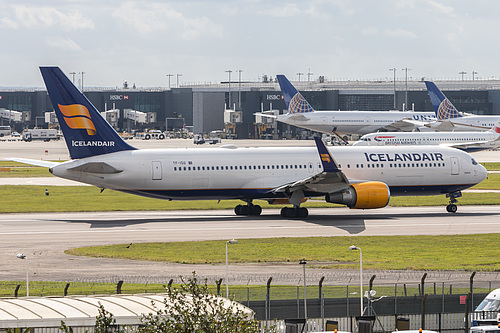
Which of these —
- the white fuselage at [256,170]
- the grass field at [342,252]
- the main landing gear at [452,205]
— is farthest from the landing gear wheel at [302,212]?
the main landing gear at [452,205]

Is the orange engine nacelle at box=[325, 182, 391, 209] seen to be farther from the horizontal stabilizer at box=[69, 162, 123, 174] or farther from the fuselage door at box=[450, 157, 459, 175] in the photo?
the horizontal stabilizer at box=[69, 162, 123, 174]

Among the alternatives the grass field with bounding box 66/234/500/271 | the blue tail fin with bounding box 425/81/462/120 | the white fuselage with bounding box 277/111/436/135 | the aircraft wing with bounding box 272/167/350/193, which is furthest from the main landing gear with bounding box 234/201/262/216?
the white fuselage with bounding box 277/111/436/135

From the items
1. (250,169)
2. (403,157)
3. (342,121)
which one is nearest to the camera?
(250,169)

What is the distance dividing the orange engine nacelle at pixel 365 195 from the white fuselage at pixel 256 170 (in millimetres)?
2845

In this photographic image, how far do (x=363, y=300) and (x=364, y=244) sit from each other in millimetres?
15841

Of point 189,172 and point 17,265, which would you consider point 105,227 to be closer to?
point 189,172

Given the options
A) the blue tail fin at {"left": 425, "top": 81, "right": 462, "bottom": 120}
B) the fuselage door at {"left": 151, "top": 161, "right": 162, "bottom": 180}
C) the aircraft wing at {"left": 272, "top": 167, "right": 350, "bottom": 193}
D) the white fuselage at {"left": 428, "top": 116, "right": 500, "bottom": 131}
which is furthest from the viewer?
the white fuselage at {"left": 428, "top": 116, "right": 500, "bottom": 131}

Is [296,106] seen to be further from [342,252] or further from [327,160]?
[342,252]

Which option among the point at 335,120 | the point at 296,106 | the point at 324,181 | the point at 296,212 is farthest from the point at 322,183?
the point at 335,120

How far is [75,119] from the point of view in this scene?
52.9 m

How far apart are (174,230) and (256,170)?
789 cm

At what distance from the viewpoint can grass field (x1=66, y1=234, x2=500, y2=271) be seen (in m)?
38.8

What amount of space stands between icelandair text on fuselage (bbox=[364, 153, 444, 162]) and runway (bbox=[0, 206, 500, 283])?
12.4 ft

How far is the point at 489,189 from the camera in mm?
77250
